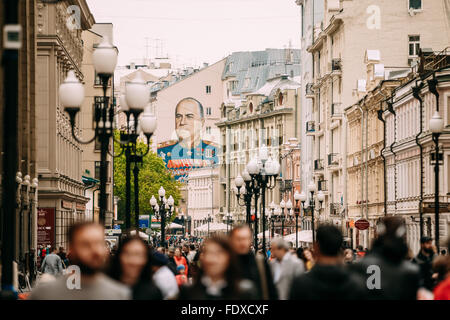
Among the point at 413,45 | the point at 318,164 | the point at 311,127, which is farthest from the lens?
the point at 311,127

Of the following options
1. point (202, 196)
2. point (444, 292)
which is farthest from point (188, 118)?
point (444, 292)

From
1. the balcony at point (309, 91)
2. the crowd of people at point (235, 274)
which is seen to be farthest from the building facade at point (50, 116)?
the crowd of people at point (235, 274)

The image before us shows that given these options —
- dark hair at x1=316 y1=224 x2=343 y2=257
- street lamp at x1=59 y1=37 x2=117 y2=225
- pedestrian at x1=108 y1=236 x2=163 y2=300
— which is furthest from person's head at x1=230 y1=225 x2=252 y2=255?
street lamp at x1=59 y1=37 x2=117 y2=225

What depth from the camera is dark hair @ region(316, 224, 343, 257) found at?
8781 mm

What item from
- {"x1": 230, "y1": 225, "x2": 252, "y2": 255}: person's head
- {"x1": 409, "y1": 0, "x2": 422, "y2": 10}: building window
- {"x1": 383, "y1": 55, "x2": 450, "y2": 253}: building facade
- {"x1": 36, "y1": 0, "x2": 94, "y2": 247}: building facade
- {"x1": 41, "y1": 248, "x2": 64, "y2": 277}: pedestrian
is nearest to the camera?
{"x1": 230, "y1": 225, "x2": 252, "y2": 255}: person's head

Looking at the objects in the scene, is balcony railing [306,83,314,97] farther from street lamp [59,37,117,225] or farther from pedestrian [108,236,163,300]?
pedestrian [108,236,163,300]

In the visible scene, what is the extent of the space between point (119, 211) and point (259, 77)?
32356 millimetres

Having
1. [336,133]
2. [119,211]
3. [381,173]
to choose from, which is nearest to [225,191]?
[119,211]

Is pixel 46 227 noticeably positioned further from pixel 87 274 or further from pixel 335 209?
pixel 87 274

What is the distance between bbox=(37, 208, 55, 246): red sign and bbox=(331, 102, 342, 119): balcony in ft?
95.7

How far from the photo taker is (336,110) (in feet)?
263

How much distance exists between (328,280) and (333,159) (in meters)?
73.3

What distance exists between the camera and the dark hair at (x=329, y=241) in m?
8.78
